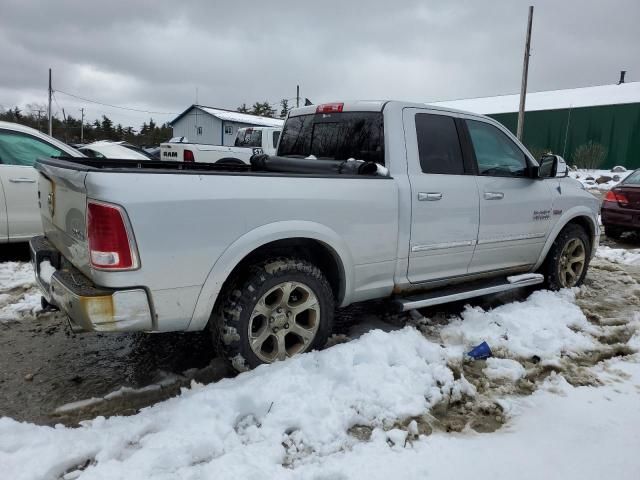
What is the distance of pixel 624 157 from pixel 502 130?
87.3 feet

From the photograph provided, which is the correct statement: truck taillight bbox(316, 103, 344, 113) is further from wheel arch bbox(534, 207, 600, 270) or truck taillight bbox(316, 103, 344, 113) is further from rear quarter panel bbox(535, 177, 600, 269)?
wheel arch bbox(534, 207, 600, 270)

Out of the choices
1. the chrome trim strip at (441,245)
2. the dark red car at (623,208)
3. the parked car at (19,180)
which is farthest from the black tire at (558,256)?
the parked car at (19,180)

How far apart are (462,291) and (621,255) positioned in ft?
15.3

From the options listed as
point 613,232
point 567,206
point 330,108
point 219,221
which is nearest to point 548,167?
point 567,206

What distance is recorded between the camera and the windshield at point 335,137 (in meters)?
3.72

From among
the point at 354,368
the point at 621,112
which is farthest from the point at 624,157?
the point at 354,368

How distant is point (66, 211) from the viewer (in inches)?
113

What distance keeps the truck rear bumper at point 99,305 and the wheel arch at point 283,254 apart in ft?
1.03

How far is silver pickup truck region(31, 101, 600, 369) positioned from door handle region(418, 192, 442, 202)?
0.5 inches

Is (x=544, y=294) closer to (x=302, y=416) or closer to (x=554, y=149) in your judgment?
(x=302, y=416)

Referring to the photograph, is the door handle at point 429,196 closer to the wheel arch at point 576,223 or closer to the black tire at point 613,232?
the wheel arch at point 576,223

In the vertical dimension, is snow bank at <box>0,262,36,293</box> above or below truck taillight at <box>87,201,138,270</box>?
below

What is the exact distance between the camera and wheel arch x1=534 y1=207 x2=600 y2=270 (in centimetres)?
483

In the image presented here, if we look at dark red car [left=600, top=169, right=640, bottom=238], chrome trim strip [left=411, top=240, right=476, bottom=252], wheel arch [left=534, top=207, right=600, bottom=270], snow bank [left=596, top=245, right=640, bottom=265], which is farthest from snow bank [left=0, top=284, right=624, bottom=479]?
dark red car [left=600, top=169, right=640, bottom=238]
